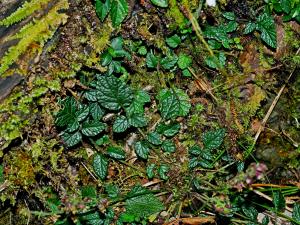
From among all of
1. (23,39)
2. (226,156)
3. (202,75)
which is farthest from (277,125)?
(23,39)

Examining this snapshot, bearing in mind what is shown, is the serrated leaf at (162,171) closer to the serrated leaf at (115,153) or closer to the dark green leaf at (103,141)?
the serrated leaf at (115,153)

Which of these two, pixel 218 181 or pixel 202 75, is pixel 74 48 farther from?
pixel 218 181

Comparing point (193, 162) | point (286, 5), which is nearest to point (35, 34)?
point (193, 162)

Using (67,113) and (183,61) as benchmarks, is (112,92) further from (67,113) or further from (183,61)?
(183,61)

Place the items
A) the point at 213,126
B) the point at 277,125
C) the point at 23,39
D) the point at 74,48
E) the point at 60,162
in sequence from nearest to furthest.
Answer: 1. the point at 23,39
2. the point at 74,48
3. the point at 60,162
4. the point at 213,126
5. the point at 277,125

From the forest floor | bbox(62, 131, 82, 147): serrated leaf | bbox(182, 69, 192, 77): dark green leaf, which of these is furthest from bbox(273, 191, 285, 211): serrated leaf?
bbox(62, 131, 82, 147): serrated leaf

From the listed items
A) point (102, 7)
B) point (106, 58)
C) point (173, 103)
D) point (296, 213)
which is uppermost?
point (102, 7)

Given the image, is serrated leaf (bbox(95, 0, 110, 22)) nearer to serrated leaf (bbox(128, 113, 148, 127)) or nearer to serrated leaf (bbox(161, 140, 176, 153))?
serrated leaf (bbox(128, 113, 148, 127))
